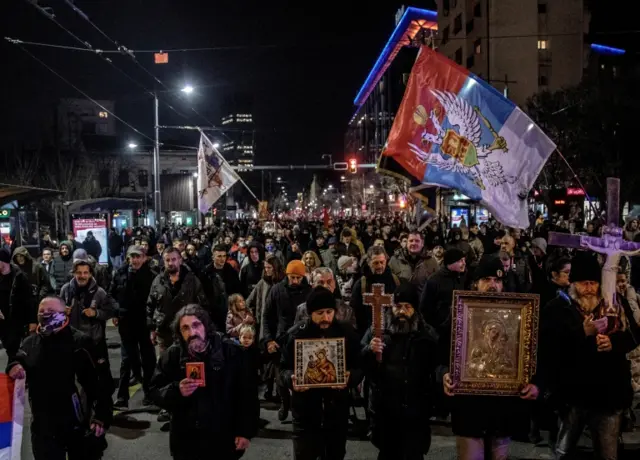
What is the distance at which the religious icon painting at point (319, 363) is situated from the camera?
14.7 ft

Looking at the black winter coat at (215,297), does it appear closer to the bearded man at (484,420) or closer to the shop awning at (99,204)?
the bearded man at (484,420)

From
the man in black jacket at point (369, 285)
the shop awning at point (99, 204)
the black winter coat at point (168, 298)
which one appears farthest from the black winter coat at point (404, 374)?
the shop awning at point (99, 204)

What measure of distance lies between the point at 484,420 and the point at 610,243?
1.83 meters

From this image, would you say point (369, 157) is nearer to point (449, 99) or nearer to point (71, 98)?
point (71, 98)

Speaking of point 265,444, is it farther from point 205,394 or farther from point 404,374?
point 205,394

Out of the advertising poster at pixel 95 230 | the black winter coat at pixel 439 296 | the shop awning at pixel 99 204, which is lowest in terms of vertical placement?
the black winter coat at pixel 439 296

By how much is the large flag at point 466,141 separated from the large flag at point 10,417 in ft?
12.8

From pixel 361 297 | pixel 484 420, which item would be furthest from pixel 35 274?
pixel 484 420

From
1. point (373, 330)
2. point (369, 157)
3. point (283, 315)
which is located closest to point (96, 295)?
point (283, 315)

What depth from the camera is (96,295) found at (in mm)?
7215

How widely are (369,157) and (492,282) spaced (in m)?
118

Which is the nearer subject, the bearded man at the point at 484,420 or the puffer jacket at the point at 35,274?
the bearded man at the point at 484,420

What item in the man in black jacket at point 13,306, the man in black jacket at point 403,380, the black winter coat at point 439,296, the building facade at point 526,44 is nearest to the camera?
the man in black jacket at point 403,380

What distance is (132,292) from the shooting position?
800 centimetres
